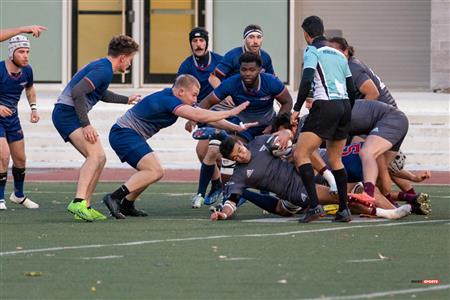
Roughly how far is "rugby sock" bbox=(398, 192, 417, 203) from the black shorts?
1611 mm

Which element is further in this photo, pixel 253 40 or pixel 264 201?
pixel 253 40

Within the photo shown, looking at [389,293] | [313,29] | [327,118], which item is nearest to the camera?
[389,293]

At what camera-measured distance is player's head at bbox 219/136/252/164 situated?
14484mm

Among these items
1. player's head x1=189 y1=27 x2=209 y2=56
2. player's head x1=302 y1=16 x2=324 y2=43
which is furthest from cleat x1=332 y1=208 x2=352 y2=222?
player's head x1=189 y1=27 x2=209 y2=56

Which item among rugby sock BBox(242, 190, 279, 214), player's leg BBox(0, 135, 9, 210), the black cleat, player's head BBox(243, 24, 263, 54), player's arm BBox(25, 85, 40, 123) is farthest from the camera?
player's head BBox(243, 24, 263, 54)

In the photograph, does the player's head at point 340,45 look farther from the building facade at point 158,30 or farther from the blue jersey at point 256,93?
the building facade at point 158,30

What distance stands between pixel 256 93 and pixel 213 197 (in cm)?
173

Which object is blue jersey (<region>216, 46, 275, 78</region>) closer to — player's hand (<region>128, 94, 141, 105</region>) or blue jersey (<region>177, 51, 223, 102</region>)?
blue jersey (<region>177, 51, 223, 102</region>)

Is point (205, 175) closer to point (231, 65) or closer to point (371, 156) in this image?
point (231, 65)

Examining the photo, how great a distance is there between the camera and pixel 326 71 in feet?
46.2

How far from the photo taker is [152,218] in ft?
49.1

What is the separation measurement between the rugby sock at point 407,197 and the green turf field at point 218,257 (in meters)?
0.27

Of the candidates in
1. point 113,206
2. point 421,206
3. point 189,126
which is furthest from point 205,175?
point 421,206

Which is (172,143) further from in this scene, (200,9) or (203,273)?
(203,273)
